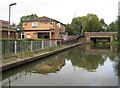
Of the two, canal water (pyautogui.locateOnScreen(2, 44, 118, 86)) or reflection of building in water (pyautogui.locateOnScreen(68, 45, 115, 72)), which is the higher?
canal water (pyautogui.locateOnScreen(2, 44, 118, 86))

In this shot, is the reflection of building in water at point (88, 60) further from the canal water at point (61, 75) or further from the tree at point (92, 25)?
the tree at point (92, 25)

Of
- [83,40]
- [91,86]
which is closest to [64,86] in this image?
[91,86]

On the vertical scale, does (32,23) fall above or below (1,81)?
above

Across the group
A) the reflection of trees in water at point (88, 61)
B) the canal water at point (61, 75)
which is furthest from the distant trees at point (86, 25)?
the canal water at point (61, 75)

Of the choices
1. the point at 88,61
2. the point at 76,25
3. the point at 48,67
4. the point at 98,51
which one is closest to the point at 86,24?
the point at 76,25

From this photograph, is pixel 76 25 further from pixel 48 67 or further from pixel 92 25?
pixel 48 67

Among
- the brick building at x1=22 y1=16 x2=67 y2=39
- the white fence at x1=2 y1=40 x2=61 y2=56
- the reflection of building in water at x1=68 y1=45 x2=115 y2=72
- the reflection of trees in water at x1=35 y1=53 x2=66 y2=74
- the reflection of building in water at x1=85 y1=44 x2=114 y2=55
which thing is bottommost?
the reflection of building in water at x1=85 y1=44 x2=114 y2=55

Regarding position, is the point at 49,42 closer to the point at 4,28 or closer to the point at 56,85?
the point at 4,28

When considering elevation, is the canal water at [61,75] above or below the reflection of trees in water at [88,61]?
above

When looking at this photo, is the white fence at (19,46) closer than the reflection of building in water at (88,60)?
No

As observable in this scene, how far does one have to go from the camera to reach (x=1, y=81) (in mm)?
11375

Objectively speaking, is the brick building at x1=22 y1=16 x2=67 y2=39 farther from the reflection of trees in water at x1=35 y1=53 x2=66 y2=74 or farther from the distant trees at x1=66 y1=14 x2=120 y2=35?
the distant trees at x1=66 y1=14 x2=120 y2=35

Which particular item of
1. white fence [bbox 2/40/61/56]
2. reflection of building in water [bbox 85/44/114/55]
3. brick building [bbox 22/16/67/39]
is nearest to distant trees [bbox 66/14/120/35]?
brick building [bbox 22/16/67/39]

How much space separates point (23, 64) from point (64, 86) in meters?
8.48
